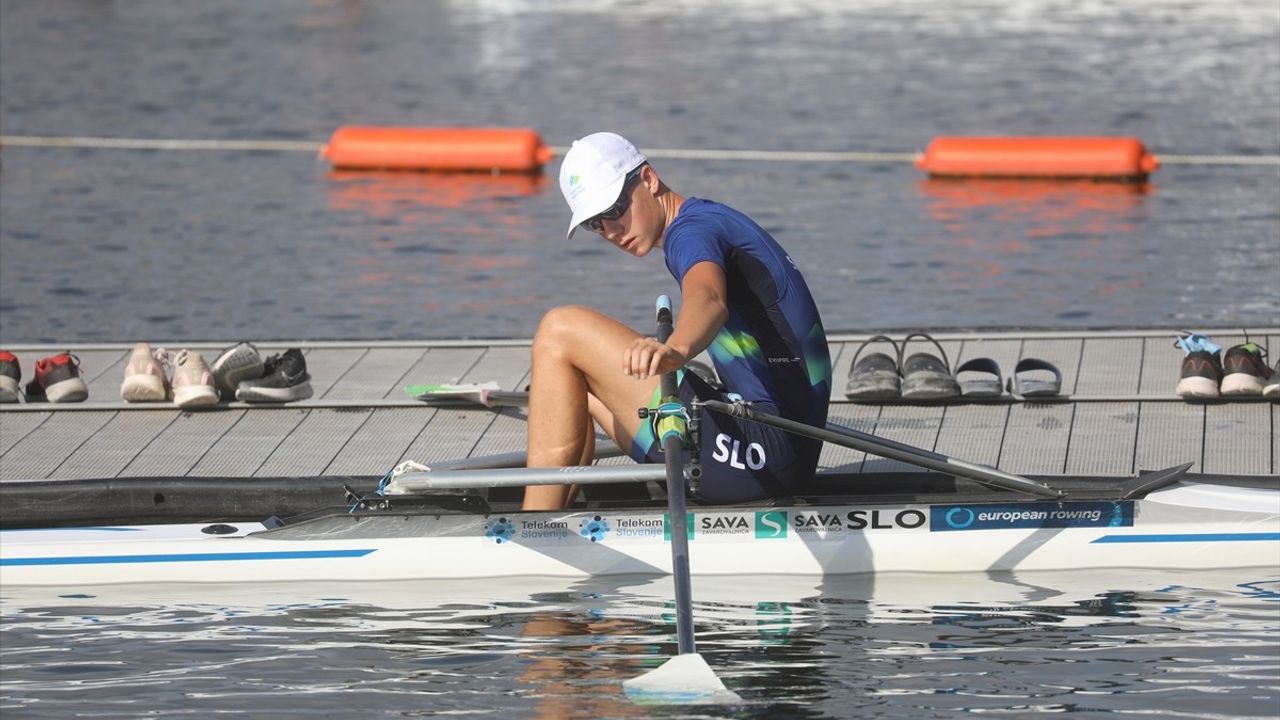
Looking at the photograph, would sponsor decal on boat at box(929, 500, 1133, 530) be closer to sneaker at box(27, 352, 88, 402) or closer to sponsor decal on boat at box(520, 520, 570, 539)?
sponsor decal on boat at box(520, 520, 570, 539)

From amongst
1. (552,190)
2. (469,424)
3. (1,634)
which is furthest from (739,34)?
(1,634)

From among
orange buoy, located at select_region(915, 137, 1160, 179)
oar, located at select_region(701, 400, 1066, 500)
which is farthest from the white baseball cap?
orange buoy, located at select_region(915, 137, 1160, 179)

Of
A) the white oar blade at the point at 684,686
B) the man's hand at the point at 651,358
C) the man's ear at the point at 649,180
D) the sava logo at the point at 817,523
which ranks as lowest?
→ the white oar blade at the point at 684,686

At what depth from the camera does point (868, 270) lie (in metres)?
13.6

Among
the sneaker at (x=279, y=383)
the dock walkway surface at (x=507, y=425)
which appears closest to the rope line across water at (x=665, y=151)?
the dock walkway surface at (x=507, y=425)

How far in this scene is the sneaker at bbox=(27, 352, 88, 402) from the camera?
27.3 ft

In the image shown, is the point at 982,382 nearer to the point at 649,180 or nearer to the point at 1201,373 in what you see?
the point at 1201,373

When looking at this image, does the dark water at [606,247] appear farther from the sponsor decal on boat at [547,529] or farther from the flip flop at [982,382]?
the flip flop at [982,382]

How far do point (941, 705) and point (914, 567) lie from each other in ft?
3.62

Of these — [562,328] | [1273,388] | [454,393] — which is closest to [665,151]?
[454,393]

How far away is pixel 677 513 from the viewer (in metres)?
5.61

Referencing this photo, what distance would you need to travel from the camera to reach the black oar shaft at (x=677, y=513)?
546cm

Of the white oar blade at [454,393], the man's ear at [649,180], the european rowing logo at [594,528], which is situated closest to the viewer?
the man's ear at [649,180]

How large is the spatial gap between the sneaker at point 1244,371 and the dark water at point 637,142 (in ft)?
12.7
